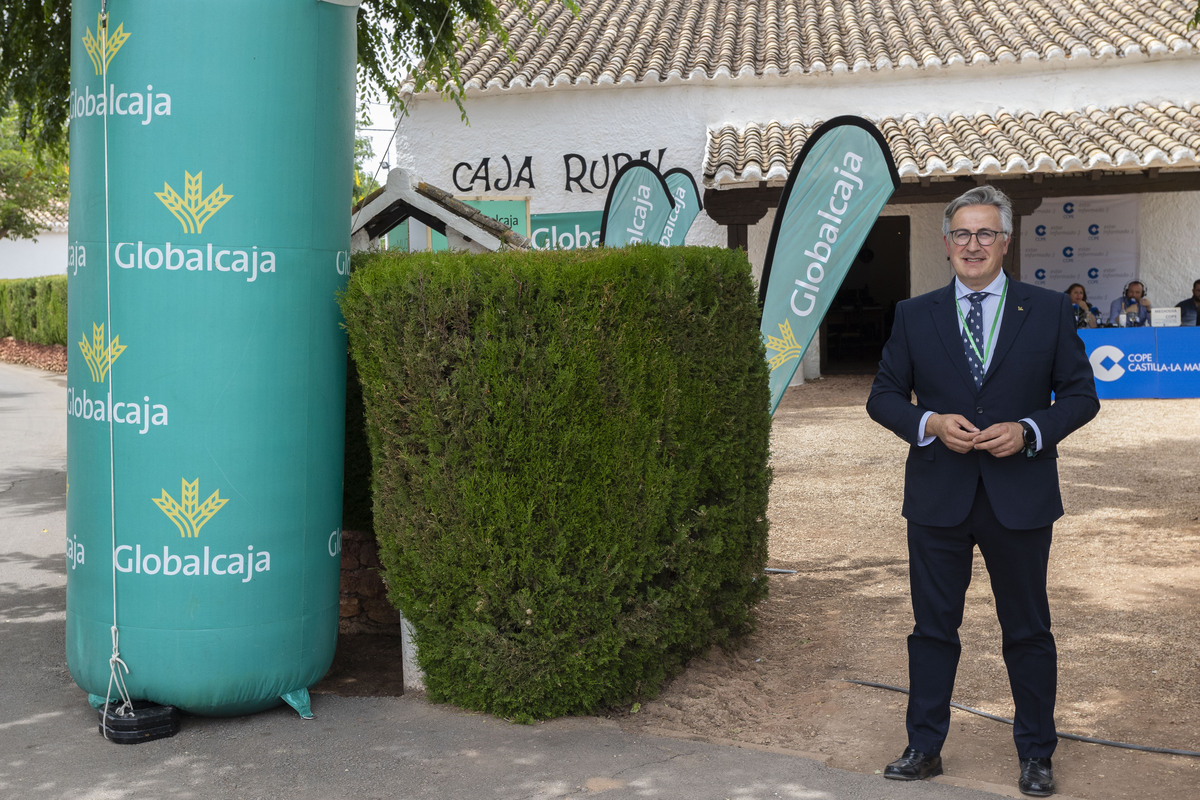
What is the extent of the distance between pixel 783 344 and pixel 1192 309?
1209 cm

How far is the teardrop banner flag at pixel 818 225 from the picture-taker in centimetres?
541

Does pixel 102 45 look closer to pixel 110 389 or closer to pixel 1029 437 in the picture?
pixel 110 389

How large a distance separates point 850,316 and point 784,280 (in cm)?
1751

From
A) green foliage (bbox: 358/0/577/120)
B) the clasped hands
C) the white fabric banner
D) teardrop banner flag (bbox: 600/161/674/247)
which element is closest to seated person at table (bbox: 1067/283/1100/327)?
the white fabric banner

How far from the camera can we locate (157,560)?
3965mm

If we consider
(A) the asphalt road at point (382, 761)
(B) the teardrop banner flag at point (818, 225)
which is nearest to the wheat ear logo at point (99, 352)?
(A) the asphalt road at point (382, 761)

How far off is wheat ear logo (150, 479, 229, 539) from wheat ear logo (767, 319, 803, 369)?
2.87m

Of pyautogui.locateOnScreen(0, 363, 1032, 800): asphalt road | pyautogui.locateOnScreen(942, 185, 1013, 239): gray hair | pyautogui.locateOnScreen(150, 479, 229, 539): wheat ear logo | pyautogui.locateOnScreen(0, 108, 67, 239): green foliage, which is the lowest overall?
pyautogui.locateOnScreen(0, 363, 1032, 800): asphalt road

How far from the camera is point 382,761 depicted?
379cm

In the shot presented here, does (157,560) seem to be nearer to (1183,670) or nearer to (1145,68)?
(1183,670)

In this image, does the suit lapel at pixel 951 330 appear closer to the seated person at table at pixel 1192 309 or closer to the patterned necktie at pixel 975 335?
the patterned necktie at pixel 975 335

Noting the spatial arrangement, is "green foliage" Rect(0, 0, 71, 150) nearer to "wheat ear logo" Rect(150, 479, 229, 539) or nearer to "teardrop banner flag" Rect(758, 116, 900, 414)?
"wheat ear logo" Rect(150, 479, 229, 539)

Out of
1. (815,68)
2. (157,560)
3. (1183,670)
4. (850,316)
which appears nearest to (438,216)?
(157,560)

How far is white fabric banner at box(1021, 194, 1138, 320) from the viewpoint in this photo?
17219 mm
